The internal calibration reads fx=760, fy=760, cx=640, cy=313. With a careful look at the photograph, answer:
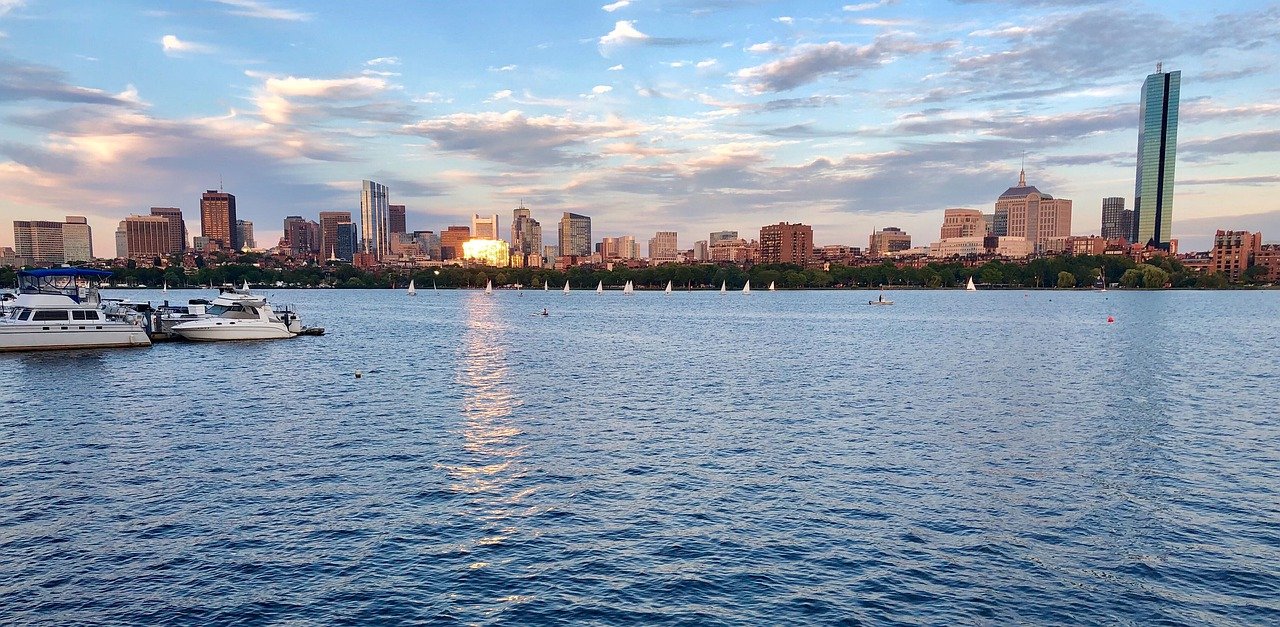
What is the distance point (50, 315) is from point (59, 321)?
1283 mm

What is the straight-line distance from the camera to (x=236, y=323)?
347 feet

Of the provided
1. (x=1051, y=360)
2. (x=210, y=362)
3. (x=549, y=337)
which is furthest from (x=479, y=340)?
(x=1051, y=360)

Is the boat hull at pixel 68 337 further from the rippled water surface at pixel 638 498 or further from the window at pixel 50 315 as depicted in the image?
the rippled water surface at pixel 638 498

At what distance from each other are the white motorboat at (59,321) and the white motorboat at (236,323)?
6990 millimetres

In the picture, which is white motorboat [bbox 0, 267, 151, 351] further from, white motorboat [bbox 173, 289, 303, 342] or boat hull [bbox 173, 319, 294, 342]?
white motorboat [bbox 173, 289, 303, 342]

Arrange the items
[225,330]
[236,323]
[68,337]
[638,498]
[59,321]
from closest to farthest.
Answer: [638,498], [59,321], [68,337], [225,330], [236,323]

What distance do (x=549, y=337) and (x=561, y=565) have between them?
99713 millimetres

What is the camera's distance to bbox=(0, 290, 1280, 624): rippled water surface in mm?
24891

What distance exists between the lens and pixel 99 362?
3223 inches

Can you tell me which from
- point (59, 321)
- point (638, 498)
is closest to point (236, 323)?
point (59, 321)

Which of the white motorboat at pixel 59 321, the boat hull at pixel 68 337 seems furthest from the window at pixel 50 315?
the boat hull at pixel 68 337

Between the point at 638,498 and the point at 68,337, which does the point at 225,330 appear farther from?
the point at 638,498

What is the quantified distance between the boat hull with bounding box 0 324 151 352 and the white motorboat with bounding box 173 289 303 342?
731 cm

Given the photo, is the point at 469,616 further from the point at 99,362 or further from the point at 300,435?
the point at 99,362
